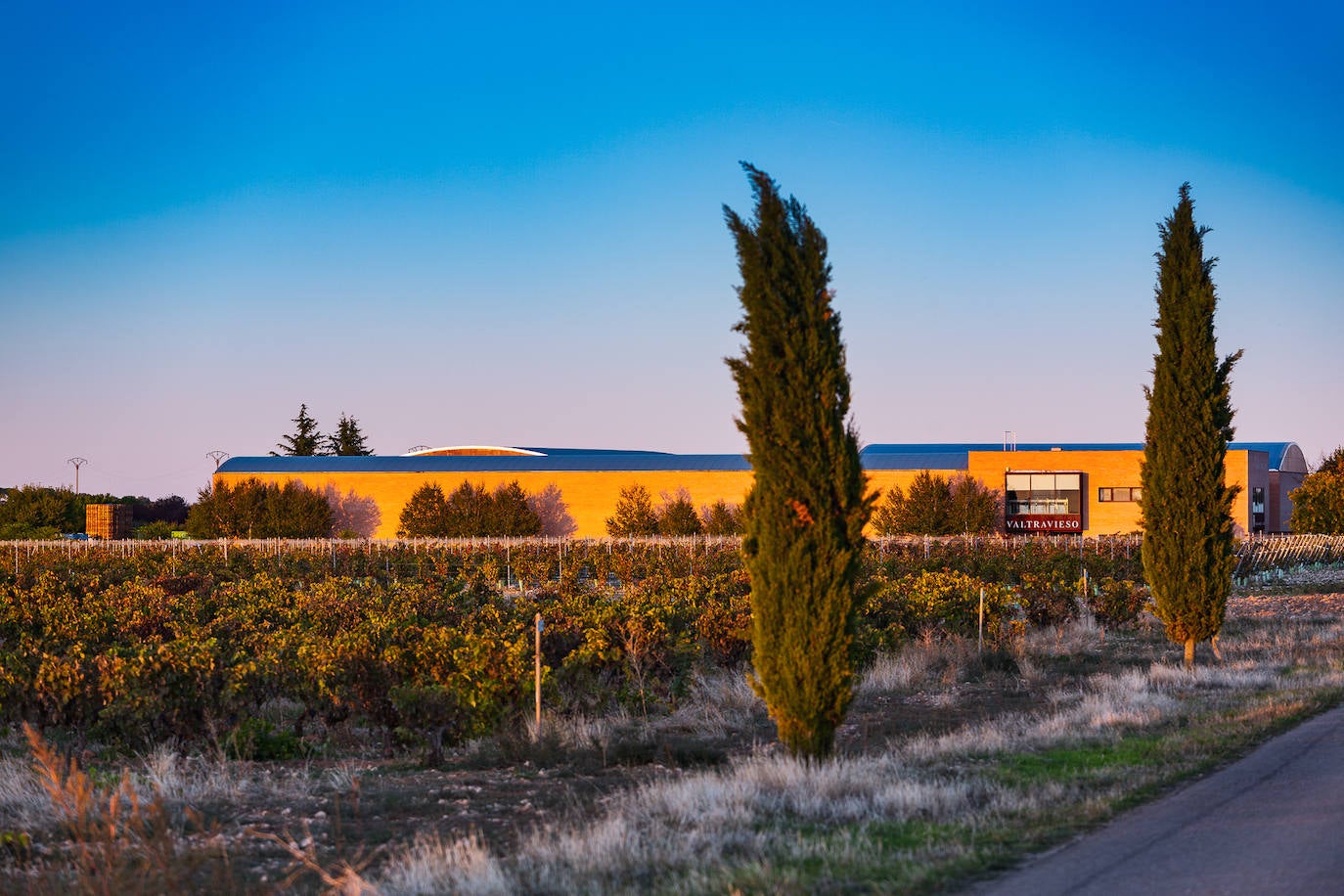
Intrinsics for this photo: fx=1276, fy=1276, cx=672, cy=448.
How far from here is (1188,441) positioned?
1694 cm

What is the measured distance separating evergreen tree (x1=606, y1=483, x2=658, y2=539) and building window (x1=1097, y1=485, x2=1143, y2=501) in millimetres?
19701

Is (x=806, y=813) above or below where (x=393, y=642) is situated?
below

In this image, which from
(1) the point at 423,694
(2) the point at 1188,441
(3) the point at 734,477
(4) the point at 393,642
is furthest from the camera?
(3) the point at 734,477

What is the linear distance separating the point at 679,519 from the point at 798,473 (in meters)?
46.8

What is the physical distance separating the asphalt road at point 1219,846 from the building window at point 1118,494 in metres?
48.4

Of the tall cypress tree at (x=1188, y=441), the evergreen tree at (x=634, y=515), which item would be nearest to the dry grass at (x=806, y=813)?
the tall cypress tree at (x=1188, y=441)

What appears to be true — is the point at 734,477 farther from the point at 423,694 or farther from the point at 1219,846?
the point at 1219,846

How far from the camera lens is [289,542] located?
148 feet

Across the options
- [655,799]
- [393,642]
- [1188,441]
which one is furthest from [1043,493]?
[655,799]

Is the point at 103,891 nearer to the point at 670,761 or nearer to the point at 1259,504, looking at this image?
the point at 670,761

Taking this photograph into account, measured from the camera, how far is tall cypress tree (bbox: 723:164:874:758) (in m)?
10.0

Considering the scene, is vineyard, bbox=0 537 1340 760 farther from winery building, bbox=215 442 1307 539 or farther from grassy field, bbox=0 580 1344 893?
winery building, bbox=215 442 1307 539

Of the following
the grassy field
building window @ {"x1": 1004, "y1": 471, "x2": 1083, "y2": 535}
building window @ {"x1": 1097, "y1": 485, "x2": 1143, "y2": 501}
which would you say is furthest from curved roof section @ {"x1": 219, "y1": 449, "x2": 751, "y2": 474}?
the grassy field

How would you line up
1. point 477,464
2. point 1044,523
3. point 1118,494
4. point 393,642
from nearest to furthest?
point 393,642 → point 1118,494 → point 1044,523 → point 477,464
